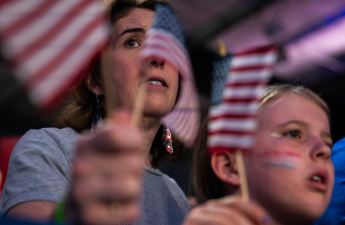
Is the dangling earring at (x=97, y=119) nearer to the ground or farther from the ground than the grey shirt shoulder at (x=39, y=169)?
farther from the ground

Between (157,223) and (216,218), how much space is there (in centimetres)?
62

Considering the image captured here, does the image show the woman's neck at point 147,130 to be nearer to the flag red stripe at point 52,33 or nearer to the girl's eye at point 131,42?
the girl's eye at point 131,42

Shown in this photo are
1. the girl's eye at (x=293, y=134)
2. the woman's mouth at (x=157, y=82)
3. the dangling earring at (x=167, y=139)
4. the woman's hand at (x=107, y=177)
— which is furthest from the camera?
the dangling earring at (x=167, y=139)

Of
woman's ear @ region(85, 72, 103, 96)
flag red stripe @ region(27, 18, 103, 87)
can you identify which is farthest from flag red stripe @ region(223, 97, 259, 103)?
woman's ear @ region(85, 72, 103, 96)

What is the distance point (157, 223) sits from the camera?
3.67 ft

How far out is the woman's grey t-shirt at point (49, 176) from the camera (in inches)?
32.0

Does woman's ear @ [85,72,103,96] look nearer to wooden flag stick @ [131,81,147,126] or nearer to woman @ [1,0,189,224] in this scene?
woman @ [1,0,189,224]

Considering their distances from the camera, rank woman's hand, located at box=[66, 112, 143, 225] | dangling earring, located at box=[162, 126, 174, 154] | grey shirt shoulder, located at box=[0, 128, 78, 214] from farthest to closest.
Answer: dangling earring, located at box=[162, 126, 174, 154] < grey shirt shoulder, located at box=[0, 128, 78, 214] < woman's hand, located at box=[66, 112, 143, 225]

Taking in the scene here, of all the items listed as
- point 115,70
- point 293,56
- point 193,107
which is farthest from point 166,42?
point 293,56

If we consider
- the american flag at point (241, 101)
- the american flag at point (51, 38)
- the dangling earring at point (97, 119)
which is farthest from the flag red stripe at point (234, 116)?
the dangling earring at point (97, 119)

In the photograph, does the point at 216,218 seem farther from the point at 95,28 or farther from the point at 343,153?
the point at 343,153

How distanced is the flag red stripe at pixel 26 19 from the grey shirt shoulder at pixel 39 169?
1.13 ft

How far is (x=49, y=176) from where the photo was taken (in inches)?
33.3

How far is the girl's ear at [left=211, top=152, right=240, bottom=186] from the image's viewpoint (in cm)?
98
